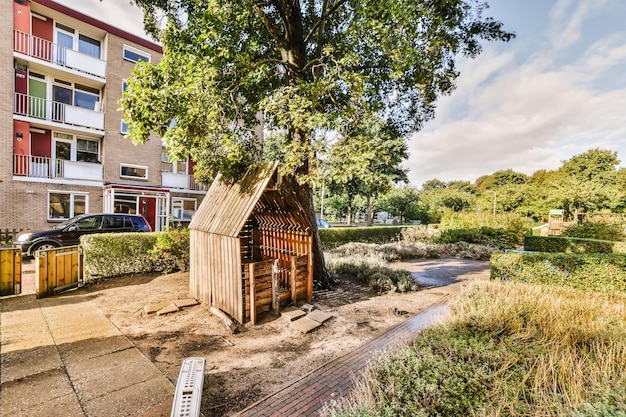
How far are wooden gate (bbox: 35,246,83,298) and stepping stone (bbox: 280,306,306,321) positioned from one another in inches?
249

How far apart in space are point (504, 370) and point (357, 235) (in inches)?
589

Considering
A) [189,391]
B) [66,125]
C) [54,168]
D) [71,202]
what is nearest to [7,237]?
[71,202]

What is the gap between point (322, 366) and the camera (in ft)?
13.7

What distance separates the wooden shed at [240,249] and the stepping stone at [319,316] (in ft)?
2.15

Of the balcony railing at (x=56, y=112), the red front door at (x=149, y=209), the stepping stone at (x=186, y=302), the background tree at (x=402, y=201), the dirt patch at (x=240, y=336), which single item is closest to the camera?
the dirt patch at (x=240, y=336)

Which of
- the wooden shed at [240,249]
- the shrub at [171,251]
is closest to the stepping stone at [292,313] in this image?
the wooden shed at [240,249]

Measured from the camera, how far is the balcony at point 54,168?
14.2 metres

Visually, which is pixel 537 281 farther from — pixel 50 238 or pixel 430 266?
pixel 50 238

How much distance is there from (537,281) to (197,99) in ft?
35.2

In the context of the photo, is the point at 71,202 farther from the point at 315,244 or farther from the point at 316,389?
the point at 316,389

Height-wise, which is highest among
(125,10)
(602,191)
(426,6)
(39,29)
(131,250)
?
(39,29)

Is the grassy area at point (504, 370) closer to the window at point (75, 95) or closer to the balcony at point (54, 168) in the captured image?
the balcony at point (54, 168)

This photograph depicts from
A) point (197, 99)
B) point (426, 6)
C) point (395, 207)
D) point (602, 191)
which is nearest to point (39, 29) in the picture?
point (197, 99)

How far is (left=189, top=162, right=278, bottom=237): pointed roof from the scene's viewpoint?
574cm
